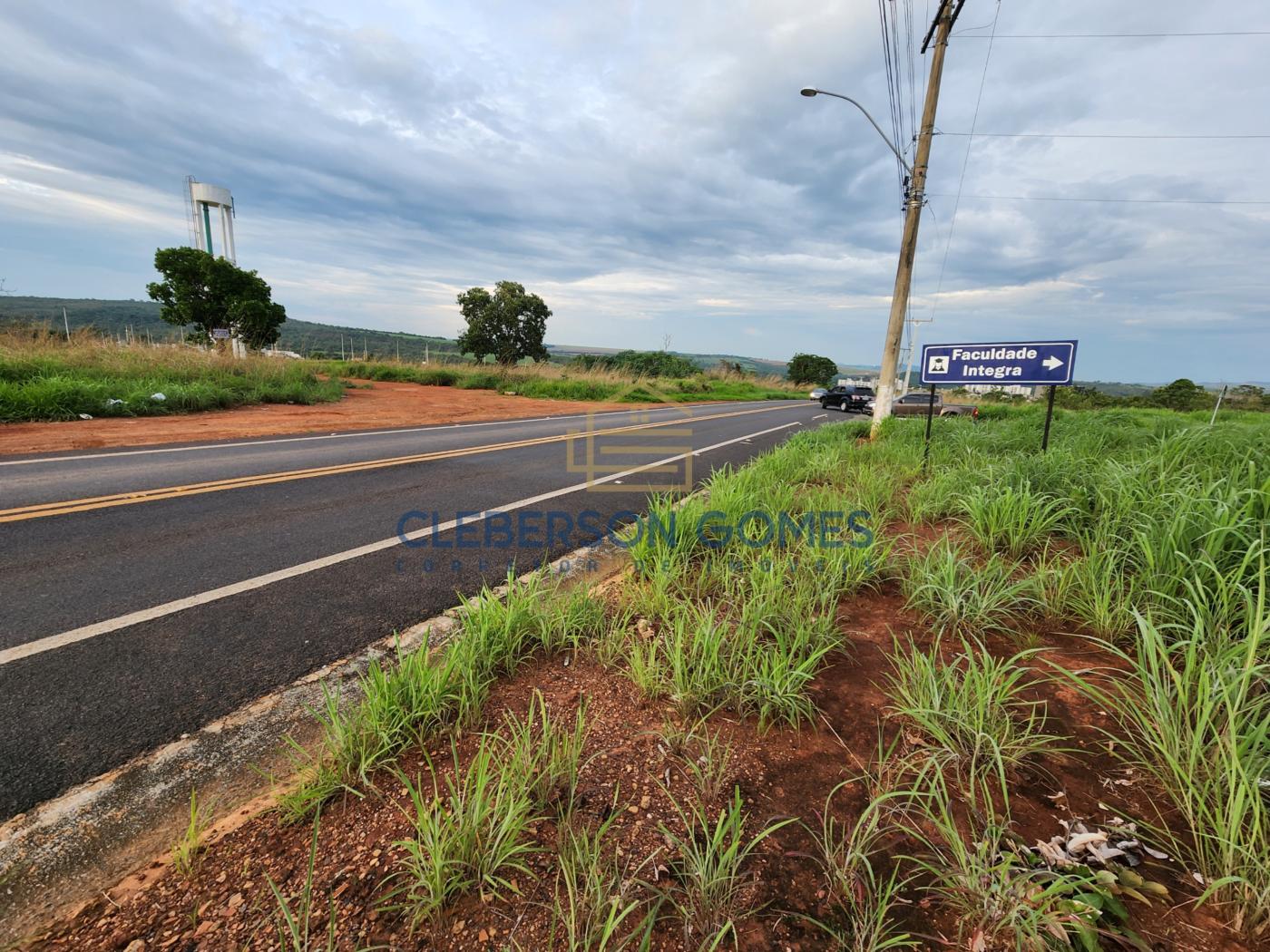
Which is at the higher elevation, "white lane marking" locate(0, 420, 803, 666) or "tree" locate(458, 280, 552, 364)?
"tree" locate(458, 280, 552, 364)

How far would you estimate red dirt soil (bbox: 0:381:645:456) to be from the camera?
786cm

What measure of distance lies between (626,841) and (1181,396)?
126 ft

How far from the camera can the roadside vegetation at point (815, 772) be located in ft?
4.14

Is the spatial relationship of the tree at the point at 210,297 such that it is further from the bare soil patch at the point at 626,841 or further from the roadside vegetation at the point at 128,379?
the bare soil patch at the point at 626,841

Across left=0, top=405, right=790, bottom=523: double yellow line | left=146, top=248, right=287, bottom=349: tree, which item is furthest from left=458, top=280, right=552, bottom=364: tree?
left=0, top=405, right=790, bottom=523: double yellow line

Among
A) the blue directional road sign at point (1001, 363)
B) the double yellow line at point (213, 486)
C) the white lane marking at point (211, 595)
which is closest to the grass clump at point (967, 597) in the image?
the white lane marking at point (211, 595)

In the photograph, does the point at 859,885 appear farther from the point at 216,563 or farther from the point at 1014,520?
the point at 216,563

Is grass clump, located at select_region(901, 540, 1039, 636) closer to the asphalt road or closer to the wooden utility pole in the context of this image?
the asphalt road

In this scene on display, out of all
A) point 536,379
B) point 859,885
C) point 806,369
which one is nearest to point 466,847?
point 859,885

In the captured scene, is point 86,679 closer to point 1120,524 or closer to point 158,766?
point 158,766

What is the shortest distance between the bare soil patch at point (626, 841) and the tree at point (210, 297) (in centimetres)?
3314

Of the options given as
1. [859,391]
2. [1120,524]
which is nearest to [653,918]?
[1120,524]

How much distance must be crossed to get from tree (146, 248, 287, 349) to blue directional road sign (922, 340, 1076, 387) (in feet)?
106

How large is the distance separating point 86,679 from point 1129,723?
4.26 metres
